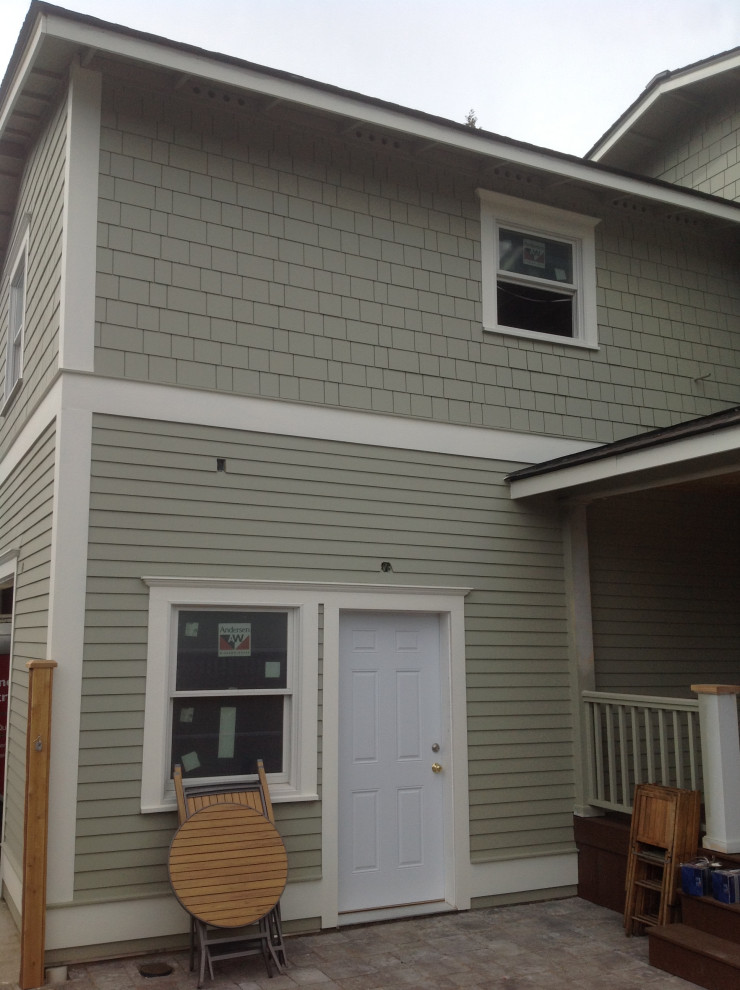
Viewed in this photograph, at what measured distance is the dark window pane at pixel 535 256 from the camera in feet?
25.0

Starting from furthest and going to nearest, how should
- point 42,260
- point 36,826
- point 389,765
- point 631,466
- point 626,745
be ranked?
point 626,745 < point 42,260 < point 389,765 < point 631,466 < point 36,826

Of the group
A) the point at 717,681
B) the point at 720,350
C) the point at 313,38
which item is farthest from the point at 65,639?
the point at 313,38

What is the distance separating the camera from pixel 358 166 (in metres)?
6.96

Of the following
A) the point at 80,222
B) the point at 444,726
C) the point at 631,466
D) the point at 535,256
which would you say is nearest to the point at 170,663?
the point at 444,726

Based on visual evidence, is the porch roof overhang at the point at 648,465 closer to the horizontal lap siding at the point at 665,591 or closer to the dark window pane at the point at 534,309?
the horizontal lap siding at the point at 665,591

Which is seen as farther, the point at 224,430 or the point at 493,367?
the point at 493,367

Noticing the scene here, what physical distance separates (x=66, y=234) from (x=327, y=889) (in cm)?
455

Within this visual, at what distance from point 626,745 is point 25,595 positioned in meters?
4.66

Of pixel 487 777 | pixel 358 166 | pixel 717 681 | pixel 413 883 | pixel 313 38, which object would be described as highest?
pixel 313 38

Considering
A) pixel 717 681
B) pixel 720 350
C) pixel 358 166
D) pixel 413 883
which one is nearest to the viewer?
pixel 413 883

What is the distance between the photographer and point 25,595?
21.3ft

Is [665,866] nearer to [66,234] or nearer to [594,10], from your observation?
[66,234]

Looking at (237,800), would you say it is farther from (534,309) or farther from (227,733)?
(534,309)

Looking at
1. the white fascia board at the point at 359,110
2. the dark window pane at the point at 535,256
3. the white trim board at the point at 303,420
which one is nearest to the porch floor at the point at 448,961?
the white trim board at the point at 303,420
